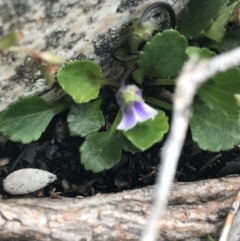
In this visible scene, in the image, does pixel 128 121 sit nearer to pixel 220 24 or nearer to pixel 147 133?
pixel 147 133

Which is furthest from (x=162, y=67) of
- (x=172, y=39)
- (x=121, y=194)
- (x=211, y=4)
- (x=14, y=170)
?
(x=14, y=170)

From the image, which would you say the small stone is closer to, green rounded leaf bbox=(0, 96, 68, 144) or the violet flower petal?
green rounded leaf bbox=(0, 96, 68, 144)

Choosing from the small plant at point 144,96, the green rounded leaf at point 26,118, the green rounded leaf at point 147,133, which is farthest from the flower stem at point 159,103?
the green rounded leaf at point 26,118

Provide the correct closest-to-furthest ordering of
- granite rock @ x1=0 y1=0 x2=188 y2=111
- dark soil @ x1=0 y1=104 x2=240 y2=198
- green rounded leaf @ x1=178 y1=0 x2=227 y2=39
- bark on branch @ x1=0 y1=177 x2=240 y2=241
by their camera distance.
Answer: granite rock @ x1=0 y1=0 x2=188 y2=111 < bark on branch @ x1=0 y1=177 x2=240 y2=241 < green rounded leaf @ x1=178 y1=0 x2=227 y2=39 < dark soil @ x1=0 y1=104 x2=240 y2=198

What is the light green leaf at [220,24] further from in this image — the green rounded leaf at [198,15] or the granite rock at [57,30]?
the granite rock at [57,30]

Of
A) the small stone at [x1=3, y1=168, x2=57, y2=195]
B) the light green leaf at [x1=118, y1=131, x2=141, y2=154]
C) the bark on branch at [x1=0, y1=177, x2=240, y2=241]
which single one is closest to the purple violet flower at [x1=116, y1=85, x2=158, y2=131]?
the light green leaf at [x1=118, y1=131, x2=141, y2=154]

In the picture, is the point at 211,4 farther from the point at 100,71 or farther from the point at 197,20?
the point at 100,71
